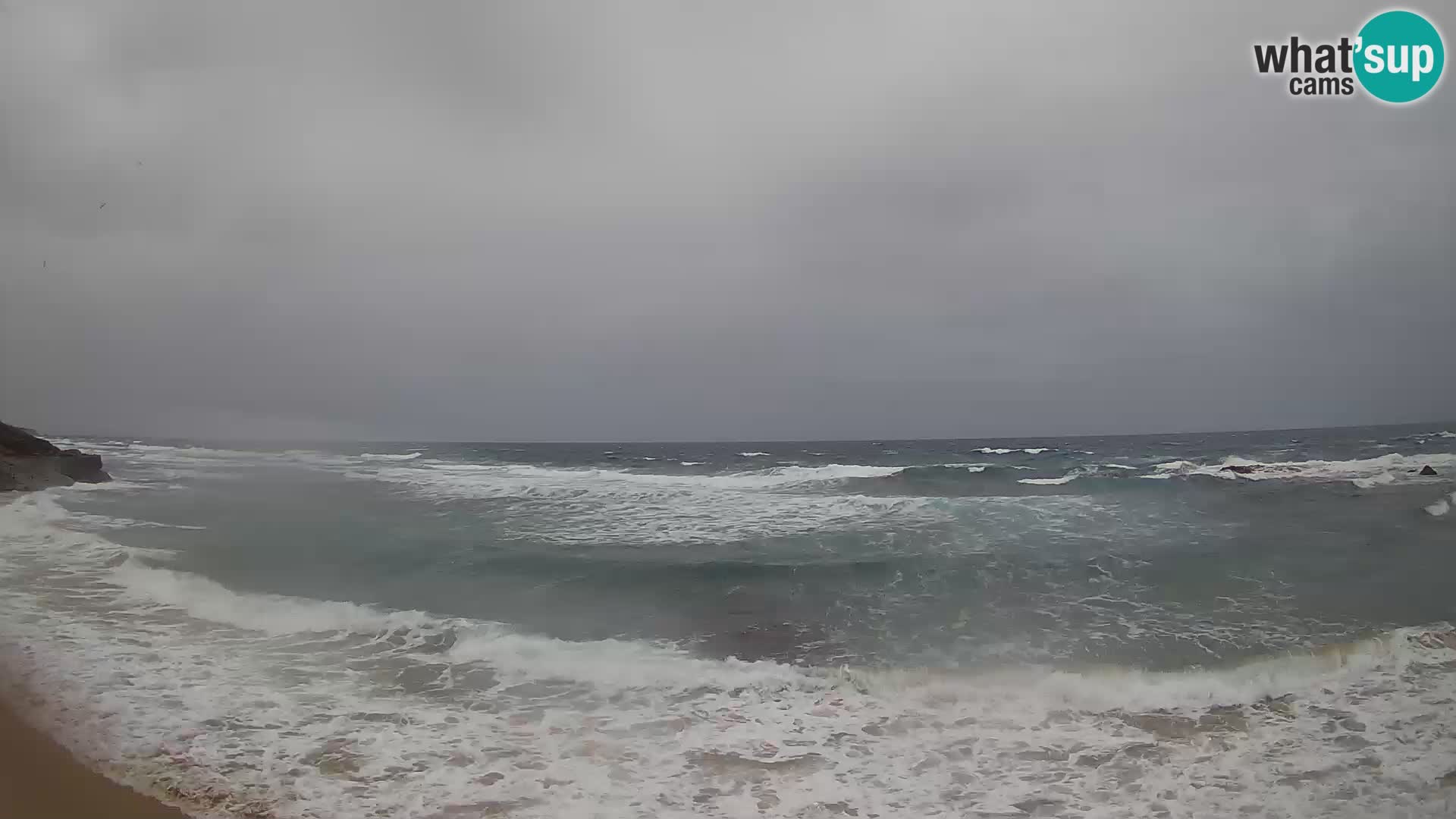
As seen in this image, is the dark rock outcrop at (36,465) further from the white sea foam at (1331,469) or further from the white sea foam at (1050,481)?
the white sea foam at (1331,469)

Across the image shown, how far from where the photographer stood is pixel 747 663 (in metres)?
6.62

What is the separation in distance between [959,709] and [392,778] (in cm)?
430

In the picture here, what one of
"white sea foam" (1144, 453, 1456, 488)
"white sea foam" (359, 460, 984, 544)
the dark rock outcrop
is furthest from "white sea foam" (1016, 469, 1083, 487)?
the dark rock outcrop

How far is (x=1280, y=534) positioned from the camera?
43.5 ft

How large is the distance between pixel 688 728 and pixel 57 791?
3.96 meters

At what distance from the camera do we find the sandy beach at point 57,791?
3756mm

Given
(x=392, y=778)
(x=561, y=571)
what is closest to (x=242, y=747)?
(x=392, y=778)

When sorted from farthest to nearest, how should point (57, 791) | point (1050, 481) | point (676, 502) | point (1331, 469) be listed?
1. point (1331, 469)
2. point (1050, 481)
3. point (676, 502)
4. point (57, 791)

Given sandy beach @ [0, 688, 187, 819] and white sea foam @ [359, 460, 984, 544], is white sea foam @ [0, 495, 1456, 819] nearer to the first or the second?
sandy beach @ [0, 688, 187, 819]

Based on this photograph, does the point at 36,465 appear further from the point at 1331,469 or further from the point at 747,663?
the point at 1331,469

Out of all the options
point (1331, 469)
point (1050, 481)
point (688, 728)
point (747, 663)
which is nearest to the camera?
point (688, 728)

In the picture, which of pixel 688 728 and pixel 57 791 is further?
pixel 688 728

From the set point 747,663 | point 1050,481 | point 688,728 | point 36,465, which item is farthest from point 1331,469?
point 36,465

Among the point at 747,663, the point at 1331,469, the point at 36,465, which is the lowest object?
the point at 747,663
